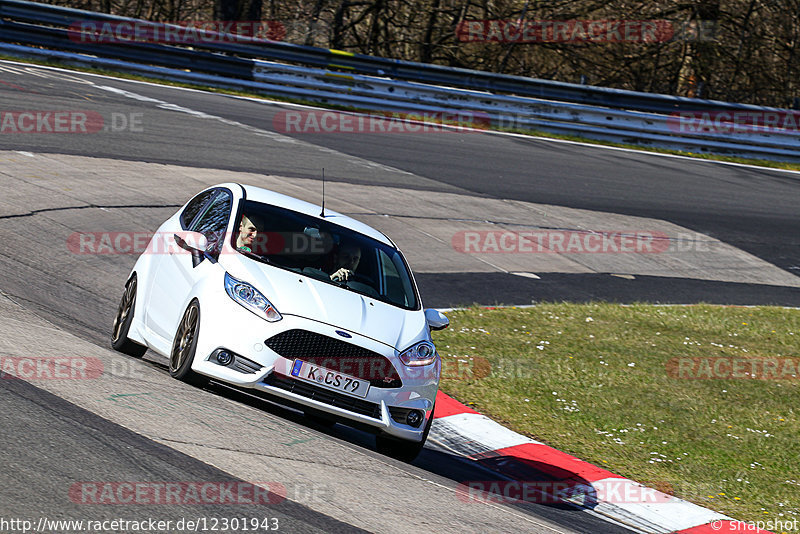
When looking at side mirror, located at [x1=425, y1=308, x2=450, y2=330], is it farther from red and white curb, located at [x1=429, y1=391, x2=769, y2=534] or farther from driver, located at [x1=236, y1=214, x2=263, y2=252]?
driver, located at [x1=236, y1=214, x2=263, y2=252]

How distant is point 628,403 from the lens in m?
8.81

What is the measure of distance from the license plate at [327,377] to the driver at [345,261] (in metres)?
1.15

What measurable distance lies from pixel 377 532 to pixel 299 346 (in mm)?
1731

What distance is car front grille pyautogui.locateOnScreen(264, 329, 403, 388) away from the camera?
6305 millimetres

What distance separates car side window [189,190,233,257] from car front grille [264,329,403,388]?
110cm

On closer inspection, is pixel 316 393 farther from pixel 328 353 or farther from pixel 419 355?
pixel 419 355

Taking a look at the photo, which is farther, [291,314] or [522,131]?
[522,131]

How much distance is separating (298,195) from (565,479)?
27.8 feet

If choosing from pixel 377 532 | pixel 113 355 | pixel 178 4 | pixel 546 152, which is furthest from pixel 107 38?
pixel 377 532

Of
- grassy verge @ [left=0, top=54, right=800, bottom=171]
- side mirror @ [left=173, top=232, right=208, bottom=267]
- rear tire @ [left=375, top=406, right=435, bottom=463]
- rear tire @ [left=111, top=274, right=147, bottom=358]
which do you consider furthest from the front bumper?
grassy verge @ [left=0, top=54, right=800, bottom=171]

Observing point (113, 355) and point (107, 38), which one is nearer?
point (113, 355)

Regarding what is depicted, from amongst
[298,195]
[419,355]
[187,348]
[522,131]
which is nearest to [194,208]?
[187,348]

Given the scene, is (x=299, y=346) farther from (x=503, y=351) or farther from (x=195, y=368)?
(x=503, y=351)

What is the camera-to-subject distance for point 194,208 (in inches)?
325
